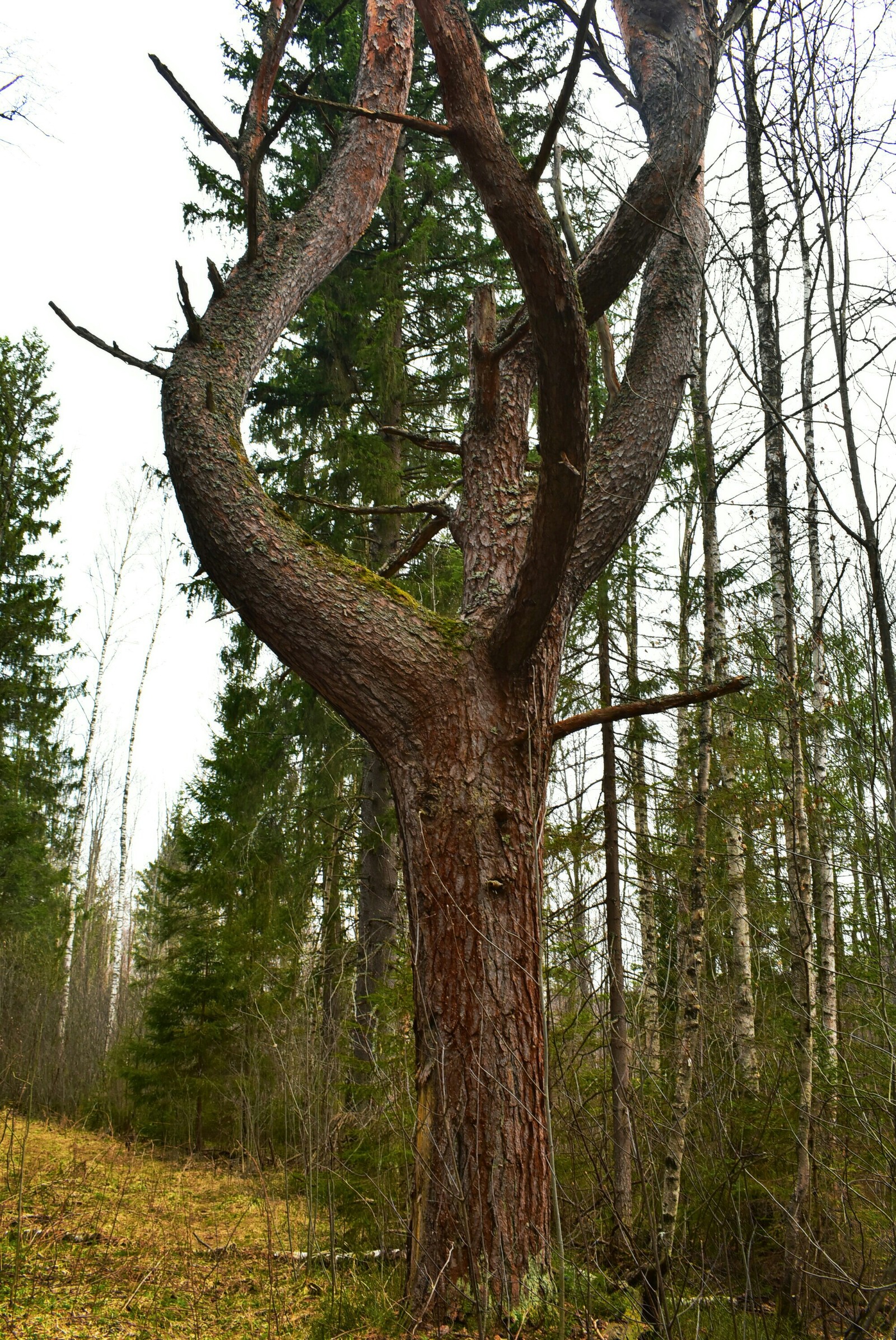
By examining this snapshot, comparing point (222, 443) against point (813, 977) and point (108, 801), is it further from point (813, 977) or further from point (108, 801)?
point (108, 801)

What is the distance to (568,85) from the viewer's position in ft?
7.88

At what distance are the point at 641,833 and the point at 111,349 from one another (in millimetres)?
5081

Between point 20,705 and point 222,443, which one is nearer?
point 222,443

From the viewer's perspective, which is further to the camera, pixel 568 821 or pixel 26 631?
pixel 26 631

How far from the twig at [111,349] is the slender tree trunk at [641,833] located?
4389 millimetres

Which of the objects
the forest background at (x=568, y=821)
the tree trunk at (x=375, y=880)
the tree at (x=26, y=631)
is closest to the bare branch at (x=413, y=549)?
the forest background at (x=568, y=821)

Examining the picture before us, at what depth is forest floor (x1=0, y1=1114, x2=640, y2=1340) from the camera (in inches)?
134

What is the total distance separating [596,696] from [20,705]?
10.6m

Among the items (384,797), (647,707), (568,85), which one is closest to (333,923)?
(384,797)

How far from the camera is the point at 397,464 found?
31.4 ft

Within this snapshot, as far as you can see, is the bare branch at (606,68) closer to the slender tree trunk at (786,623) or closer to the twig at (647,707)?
the slender tree trunk at (786,623)

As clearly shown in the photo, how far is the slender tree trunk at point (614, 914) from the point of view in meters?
5.18

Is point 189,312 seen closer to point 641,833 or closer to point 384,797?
point 641,833

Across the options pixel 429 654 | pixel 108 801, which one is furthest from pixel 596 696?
pixel 108 801
